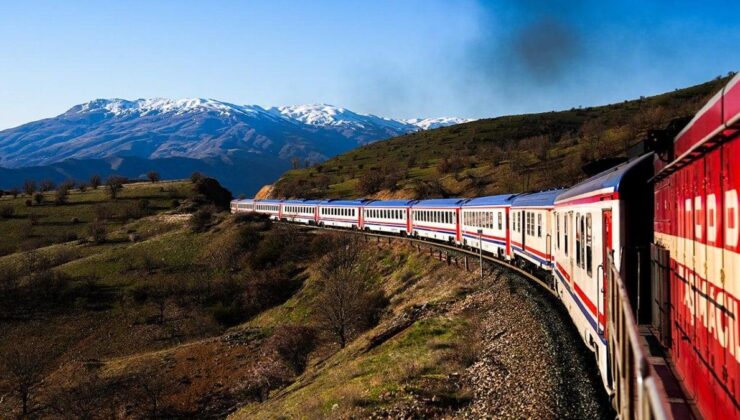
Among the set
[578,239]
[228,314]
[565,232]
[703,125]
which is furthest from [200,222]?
[703,125]

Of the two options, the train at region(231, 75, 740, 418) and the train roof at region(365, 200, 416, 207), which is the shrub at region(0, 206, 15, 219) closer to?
the train roof at region(365, 200, 416, 207)

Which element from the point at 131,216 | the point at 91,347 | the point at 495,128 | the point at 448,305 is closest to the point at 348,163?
the point at 495,128

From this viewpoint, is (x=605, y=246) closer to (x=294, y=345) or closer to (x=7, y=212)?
(x=294, y=345)

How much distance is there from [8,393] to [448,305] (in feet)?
109

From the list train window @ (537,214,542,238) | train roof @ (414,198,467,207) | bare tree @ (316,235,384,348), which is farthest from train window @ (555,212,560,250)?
train roof @ (414,198,467,207)

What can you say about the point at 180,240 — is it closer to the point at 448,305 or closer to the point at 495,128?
the point at 448,305

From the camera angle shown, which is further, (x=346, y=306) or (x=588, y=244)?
(x=346, y=306)

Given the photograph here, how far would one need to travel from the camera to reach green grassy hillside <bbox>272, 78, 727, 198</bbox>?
239 ft

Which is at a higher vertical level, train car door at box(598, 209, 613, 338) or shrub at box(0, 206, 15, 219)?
shrub at box(0, 206, 15, 219)

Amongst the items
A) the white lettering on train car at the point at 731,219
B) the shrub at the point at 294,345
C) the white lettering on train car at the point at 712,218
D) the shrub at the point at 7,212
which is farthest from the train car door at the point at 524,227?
the shrub at the point at 7,212

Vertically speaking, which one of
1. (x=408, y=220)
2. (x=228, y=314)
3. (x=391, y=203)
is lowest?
(x=228, y=314)

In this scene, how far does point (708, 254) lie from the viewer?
183 inches

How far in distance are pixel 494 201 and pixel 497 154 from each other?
68.5 metres

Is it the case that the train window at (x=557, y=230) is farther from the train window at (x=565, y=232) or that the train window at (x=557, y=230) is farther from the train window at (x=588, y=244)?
the train window at (x=588, y=244)
